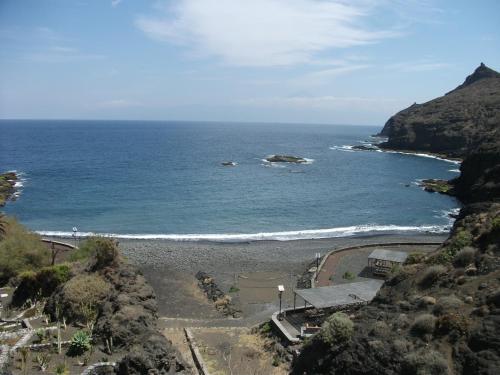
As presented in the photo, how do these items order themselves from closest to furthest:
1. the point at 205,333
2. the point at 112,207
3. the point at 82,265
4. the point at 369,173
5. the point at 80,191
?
the point at 205,333, the point at 82,265, the point at 112,207, the point at 80,191, the point at 369,173

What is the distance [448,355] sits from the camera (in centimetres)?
1336

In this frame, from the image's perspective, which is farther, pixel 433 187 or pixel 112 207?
pixel 433 187

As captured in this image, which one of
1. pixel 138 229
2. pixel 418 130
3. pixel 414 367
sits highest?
pixel 418 130

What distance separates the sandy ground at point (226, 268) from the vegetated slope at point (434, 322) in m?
10.5

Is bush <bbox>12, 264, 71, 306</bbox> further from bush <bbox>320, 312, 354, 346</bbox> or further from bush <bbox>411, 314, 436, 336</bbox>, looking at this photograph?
bush <bbox>411, 314, 436, 336</bbox>

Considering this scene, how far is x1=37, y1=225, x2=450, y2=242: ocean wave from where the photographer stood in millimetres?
48469

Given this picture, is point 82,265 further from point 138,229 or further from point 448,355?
point 138,229

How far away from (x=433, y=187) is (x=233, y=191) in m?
35.8

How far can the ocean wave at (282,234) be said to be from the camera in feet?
159

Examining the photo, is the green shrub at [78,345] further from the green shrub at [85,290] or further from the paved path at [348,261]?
the paved path at [348,261]

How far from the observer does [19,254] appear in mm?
31984

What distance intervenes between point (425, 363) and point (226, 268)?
26.7 m

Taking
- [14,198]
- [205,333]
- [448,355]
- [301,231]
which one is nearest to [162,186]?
[14,198]

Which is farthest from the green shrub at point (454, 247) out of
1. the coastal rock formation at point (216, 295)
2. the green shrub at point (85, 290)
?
the green shrub at point (85, 290)
